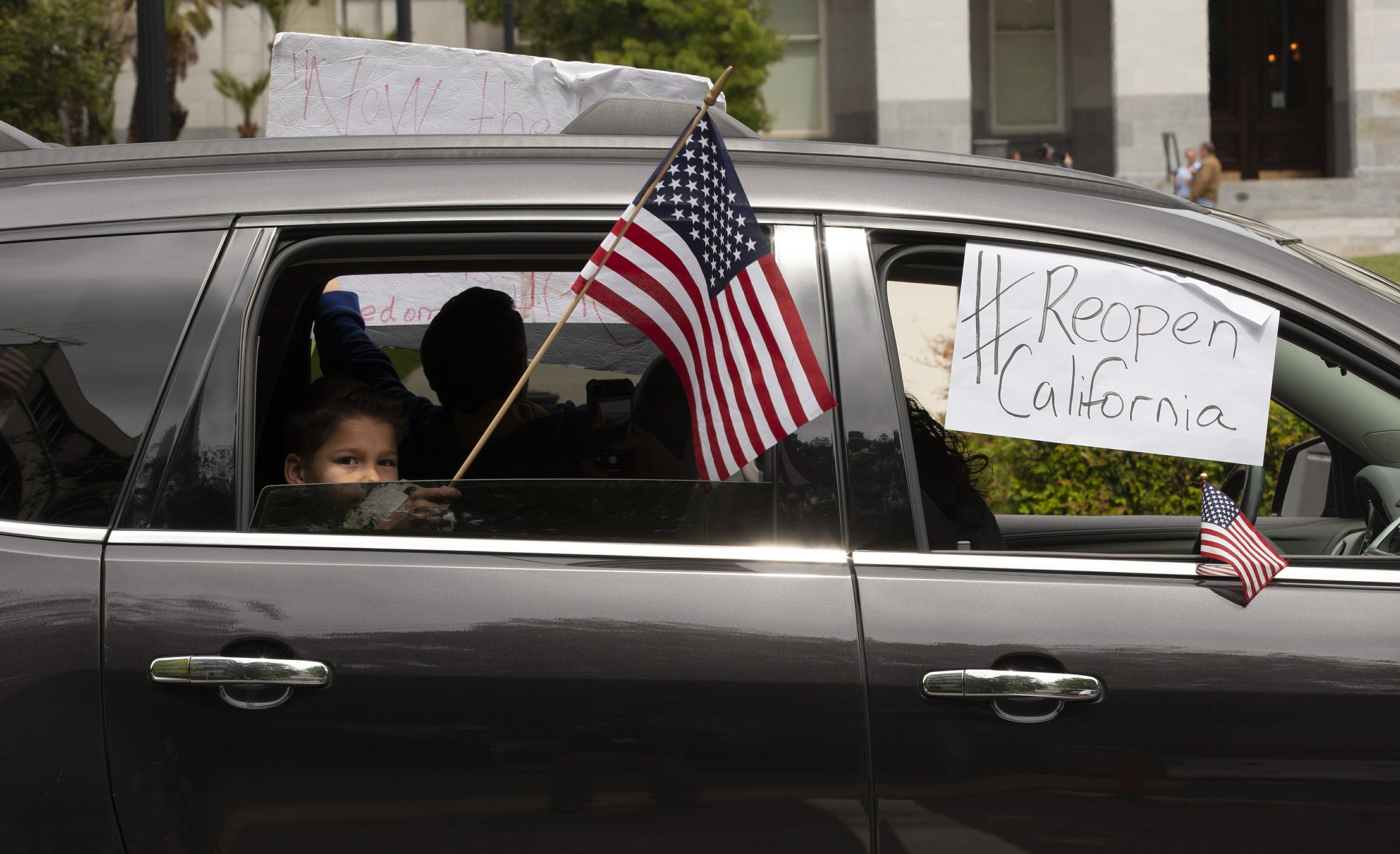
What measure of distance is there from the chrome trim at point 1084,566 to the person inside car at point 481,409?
1.13 m

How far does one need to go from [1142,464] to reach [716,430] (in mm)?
3558

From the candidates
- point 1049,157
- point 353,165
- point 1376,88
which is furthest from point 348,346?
point 1376,88

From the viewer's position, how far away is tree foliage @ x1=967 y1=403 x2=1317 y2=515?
199 inches

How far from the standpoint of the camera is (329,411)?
246 cm

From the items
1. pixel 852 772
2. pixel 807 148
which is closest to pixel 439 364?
pixel 807 148

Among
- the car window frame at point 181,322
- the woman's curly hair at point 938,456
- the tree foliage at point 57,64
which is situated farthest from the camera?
the tree foliage at point 57,64

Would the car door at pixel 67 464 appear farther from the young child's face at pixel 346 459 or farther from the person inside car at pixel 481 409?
the person inside car at pixel 481 409

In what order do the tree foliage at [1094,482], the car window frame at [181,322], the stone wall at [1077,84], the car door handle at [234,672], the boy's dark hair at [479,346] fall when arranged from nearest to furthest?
1. the car door handle at [234,672]
2. the car window frame at [181,322]
3. the boy's dark hair at [479,346]
4. the tree foliage at [1094,482]
5. the stone wall at [1077,84]

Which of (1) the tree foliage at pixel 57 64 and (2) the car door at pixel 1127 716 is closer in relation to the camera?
(2) the car door at pixel 1127 716

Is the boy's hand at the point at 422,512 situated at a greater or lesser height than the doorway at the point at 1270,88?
lesser

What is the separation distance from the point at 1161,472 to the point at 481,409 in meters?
3.29

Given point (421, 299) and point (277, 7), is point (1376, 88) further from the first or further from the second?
point (421, 299)

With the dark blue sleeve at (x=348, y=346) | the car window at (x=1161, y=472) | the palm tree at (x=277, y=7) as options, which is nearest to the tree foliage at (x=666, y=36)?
the palm tree at (x=277, y=7)

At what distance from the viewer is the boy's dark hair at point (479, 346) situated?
2854 mm
